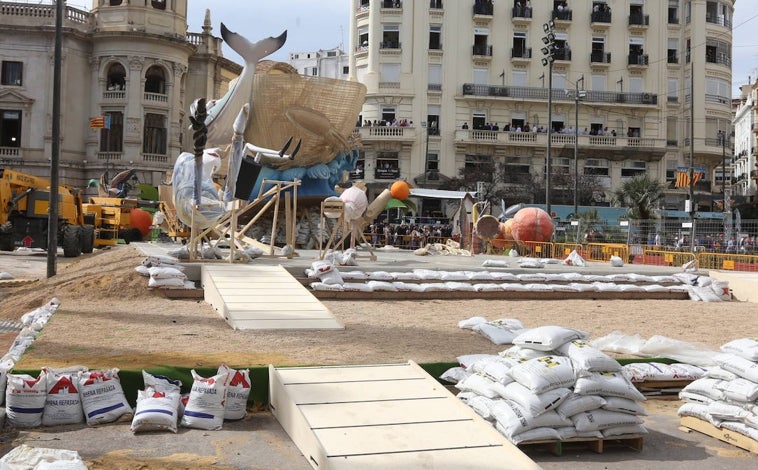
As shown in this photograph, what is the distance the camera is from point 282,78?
840 inches

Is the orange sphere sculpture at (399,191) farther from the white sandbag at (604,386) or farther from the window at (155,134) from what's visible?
the window at (155,134)

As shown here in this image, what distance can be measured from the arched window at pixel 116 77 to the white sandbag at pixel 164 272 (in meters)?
37.4

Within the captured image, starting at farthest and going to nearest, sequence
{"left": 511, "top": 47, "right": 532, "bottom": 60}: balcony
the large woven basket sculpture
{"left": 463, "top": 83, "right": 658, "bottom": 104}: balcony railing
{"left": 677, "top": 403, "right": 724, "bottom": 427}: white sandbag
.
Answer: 1. {"left": 511, "top": 47, "right": 532, "bottom": 60}: balcony
2. {"left": 463, "top": 83, "right": 658, "bottom": 104}: balcony railing
3. the large woven basket sculpture
4. {"left": 677, "top": 403, "right": 724, "bottom": 427}: white sandbag

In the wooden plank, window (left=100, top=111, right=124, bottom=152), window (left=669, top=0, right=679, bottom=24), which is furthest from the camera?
window (left=669, top=0, right=679, bottom=24)

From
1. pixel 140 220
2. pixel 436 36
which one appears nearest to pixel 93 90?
pixel 140 220

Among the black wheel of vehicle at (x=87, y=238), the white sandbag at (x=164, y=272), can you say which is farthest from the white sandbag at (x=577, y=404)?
the black wheel of vehicle at (x=87, y=238)

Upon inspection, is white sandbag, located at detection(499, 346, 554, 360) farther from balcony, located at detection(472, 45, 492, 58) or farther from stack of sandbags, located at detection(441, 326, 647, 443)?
balcony, located at detection(472, 45, 492, 58)

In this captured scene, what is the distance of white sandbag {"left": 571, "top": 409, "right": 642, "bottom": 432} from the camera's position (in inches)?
213

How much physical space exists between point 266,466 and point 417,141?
44.0 metres

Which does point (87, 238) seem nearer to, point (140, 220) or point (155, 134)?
point (140, 220)

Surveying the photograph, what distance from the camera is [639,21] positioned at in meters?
50.5

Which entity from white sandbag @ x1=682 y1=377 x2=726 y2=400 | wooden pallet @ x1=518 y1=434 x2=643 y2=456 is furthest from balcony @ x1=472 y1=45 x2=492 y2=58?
wooden pallet @ x1=518 y1=434 x2=643 y2=456

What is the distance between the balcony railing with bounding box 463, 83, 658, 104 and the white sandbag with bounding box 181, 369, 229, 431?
4458 centimetres

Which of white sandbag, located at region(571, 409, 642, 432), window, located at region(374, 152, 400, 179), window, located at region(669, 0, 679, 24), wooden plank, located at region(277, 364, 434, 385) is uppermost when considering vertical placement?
window, located at region(669, 0, 679, 24)
